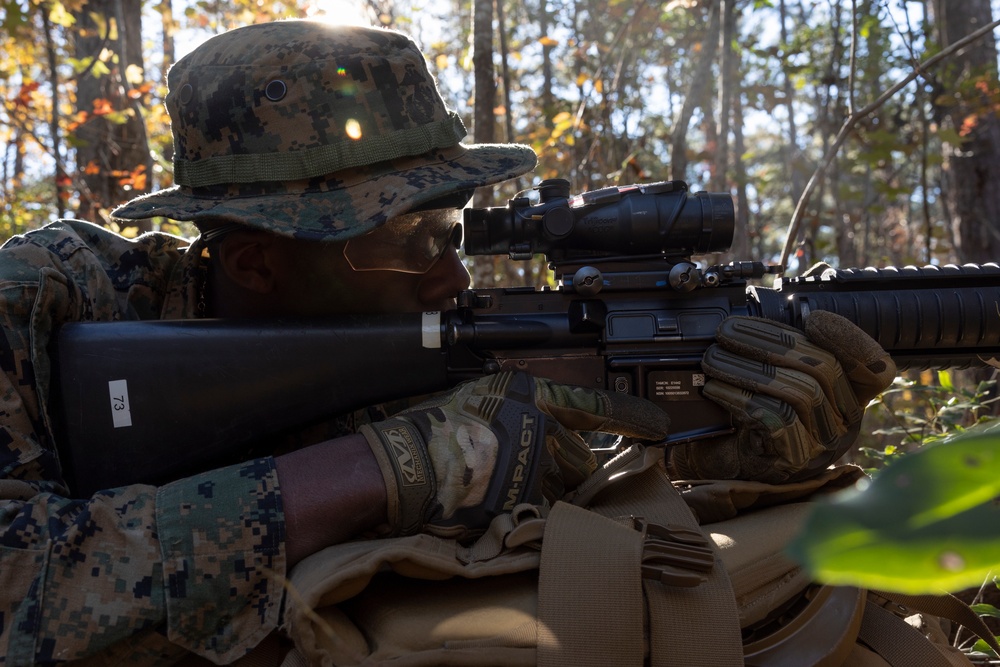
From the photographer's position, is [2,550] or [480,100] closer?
[2,550]

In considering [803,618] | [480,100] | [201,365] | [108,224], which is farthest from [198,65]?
[108,224]

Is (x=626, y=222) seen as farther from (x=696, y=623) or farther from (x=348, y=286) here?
(x=696, y=623)

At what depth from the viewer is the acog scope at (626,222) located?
85.7 inches

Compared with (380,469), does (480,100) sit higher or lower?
higher

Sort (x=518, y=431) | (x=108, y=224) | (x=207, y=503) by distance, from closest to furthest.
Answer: (x=207, y=503)
(x=518, y=431)
(x=108, y=224)

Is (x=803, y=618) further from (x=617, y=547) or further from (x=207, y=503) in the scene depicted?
(x=207, y=503)

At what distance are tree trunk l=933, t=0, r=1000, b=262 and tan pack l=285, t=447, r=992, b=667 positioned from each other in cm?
454

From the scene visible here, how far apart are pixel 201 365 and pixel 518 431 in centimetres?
75

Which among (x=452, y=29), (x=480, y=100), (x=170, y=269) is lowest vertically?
(x=170, y=269)

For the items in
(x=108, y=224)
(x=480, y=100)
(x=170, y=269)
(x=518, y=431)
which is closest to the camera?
(x=518, y=431)

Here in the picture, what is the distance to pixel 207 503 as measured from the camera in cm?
164

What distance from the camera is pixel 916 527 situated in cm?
35

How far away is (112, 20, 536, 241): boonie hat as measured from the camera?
2.13m

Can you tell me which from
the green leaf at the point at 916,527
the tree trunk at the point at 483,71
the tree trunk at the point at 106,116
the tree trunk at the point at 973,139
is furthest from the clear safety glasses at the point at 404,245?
the tree trunk at the point at 106,116
